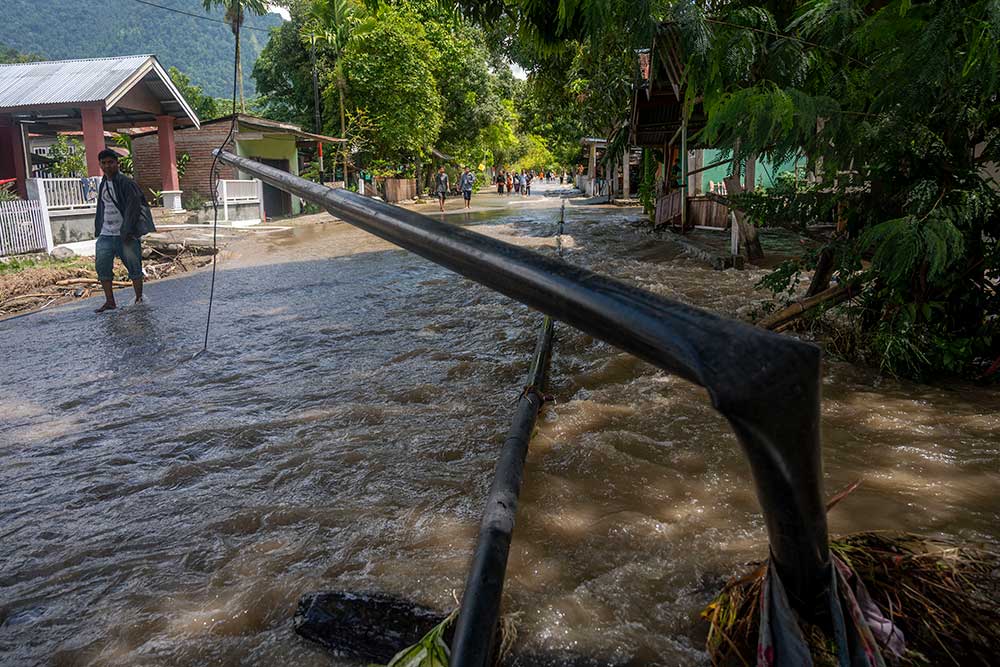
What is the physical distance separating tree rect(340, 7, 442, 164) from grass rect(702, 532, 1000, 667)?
95.5 feet

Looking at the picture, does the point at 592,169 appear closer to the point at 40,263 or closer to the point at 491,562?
the point at 40,263

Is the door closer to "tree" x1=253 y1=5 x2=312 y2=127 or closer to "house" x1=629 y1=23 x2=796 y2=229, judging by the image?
"tree" x1=253 y1=5 x2=312 y2=127

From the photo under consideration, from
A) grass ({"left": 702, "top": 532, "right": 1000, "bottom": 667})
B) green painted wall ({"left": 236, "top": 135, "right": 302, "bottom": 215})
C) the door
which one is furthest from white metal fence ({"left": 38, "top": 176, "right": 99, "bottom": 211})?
grass ({"left": 702, "top": 532, "right": 1000, "bottom": 667})

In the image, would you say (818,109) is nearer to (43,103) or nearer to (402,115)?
(43,103)

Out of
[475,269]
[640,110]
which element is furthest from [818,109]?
[640,110]

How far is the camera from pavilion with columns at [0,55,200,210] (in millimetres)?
15641

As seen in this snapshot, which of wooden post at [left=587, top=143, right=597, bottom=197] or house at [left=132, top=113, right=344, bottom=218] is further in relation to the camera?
wooden post at [left=587, top=143, right=597, bottom=197]

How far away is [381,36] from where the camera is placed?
27.6 m

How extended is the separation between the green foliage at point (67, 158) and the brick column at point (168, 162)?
2266mm

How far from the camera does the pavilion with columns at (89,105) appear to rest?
1564 centimetres

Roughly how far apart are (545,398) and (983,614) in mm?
3000

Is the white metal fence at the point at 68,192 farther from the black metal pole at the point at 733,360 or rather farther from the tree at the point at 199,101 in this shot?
the tree at the point at 199,101

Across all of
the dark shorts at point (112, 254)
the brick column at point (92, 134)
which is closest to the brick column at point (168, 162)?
the brick column at point (92, 134)

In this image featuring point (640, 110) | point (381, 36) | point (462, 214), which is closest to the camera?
point (640, 110)
